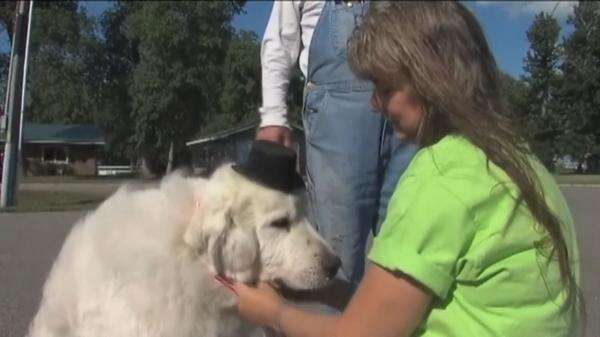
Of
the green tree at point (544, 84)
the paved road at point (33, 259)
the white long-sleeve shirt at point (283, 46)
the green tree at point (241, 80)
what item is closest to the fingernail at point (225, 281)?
the white long-sleeve shirt at point (283, 46)

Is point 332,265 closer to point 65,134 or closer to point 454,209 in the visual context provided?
point 454,209

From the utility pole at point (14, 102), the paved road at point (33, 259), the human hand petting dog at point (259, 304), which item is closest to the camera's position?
the human hand petting dog at point (259, 304)

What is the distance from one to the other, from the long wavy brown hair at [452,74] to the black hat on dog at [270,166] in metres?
0.86

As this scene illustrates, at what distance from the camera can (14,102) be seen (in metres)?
19.5

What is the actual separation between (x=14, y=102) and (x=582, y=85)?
51683mm

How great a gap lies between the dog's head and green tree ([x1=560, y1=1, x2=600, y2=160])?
61.6 meters

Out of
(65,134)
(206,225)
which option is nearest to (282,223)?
(206,225)

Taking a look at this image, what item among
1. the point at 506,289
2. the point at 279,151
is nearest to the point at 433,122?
the point at 506,289

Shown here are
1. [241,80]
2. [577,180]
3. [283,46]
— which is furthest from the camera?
[241,80]

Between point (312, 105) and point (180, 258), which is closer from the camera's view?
point (180, 258)

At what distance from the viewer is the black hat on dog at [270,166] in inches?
119

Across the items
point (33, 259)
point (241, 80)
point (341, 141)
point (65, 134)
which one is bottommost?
point (65, 134)

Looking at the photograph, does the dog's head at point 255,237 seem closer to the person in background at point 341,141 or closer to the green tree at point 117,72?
the person in background at point 341,141

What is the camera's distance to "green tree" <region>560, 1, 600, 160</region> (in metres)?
61.3
